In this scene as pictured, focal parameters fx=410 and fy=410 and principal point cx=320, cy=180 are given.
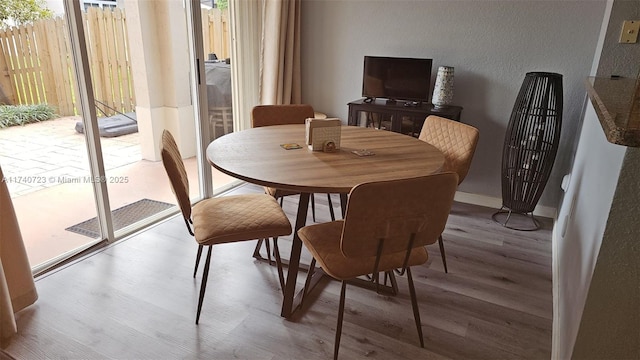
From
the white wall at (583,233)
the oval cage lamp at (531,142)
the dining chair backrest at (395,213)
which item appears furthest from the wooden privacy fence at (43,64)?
the oval cage lamp at (531,142)

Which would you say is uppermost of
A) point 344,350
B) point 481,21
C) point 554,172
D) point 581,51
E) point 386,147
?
point 481,21

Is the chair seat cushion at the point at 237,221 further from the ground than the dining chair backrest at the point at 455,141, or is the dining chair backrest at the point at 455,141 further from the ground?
the dining chair backrest at the point at 455,141

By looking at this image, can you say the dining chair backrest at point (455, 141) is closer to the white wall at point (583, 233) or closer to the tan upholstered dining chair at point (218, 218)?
the white wall at point (583, 233)

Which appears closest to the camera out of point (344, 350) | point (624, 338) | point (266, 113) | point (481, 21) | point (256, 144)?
point (624, 338)

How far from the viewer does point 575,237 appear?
187cm

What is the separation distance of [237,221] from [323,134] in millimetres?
608

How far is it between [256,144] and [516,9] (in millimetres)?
2253

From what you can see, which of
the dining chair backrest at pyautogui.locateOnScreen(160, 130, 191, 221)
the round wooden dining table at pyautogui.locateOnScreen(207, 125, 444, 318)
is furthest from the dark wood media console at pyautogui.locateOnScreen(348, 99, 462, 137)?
the dining chair backrest at pyautogui.locateOnScreen(160, 130, 191, 221)

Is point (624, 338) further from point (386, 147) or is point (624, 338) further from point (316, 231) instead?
point (386, 147)

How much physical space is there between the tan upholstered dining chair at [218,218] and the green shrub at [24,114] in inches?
40.5

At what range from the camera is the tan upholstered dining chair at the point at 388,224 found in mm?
1399

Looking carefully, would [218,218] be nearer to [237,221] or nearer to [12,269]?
[237,221]

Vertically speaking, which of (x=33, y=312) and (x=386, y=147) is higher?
(x=386, y=147)

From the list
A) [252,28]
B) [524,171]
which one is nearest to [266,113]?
[252,28]
